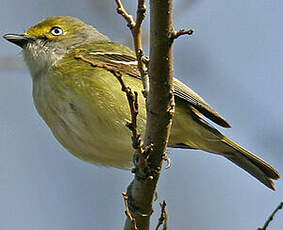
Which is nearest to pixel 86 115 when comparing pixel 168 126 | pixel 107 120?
pixel 107 120

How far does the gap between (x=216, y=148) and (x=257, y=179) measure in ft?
1.37

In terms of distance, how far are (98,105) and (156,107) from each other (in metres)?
1.25

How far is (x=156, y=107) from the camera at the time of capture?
296 centimetres

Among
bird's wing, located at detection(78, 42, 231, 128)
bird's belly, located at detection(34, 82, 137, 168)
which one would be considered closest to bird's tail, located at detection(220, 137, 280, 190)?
bird's wing, located at detection(78, 42, 231, 128)

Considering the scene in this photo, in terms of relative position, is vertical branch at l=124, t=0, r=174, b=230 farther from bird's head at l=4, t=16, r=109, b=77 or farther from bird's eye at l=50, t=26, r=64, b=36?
bird's eye at l=50, t=26, r=64, b=36

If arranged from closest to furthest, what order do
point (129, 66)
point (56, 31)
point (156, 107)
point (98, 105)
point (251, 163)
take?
point (156, 107) < point (98, 105) < point (129, 66) < point (251, 163) < point (56, 31)

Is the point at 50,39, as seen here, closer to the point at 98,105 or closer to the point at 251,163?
the point at 98,105

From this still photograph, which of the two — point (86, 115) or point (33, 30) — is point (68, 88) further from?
point (33, 30)

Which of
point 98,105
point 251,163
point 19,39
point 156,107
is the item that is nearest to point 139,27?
point 156,107

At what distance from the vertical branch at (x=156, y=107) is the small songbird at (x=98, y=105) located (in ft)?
2.89

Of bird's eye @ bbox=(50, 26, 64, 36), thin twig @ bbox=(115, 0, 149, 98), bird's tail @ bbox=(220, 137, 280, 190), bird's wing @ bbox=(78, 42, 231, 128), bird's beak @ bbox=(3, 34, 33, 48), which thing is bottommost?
bird's tail @ bbox=(220, 137, 280, 190)

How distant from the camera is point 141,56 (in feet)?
8.99

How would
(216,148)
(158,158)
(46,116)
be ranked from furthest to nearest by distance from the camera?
(216,148), (46,116), (158,158)

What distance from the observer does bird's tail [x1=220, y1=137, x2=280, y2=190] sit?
4.66 metres
